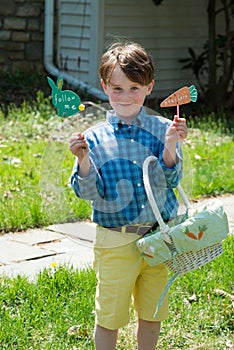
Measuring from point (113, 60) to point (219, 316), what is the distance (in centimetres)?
156

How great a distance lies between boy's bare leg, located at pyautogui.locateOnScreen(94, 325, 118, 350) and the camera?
322 cm

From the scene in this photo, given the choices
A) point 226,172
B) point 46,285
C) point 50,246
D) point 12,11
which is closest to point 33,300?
point 46,285

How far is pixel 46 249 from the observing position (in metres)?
5.00

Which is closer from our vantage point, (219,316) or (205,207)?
(205,207)

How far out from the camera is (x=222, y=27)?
12992 mm

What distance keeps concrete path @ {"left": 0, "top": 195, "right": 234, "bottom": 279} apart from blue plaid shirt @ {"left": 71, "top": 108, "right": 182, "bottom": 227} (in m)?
1.32

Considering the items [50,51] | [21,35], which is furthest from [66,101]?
[50,51]

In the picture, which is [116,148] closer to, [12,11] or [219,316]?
[219,316]

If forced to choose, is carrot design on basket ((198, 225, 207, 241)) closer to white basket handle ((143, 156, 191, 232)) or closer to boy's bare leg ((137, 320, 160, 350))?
white basket handle ((143, 156, 191, 232))

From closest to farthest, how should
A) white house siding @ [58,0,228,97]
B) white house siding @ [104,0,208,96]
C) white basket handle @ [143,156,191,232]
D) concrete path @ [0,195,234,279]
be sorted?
white basket handle @ [143,156,191,232]
concrete path @ [0,195,234,279]
white house siding @ [58,0,228,97]
white house siding @ [104,0,208,96]

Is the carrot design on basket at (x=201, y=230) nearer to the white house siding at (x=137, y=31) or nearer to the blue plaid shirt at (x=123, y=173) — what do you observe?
the blue plaid shirt at (x=123, y=173)

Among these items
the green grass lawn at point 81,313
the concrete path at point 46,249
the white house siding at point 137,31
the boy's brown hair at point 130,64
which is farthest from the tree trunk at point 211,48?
the boy's brown hair at point 130,64

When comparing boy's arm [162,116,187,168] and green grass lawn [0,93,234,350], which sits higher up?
boy's arm [162,116,187,168]

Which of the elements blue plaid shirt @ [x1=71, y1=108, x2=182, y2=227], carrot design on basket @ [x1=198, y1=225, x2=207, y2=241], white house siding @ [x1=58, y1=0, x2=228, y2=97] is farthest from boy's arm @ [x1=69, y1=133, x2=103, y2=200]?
white house siding @ [x1=58, y1=0, x2=228, y2=97]
